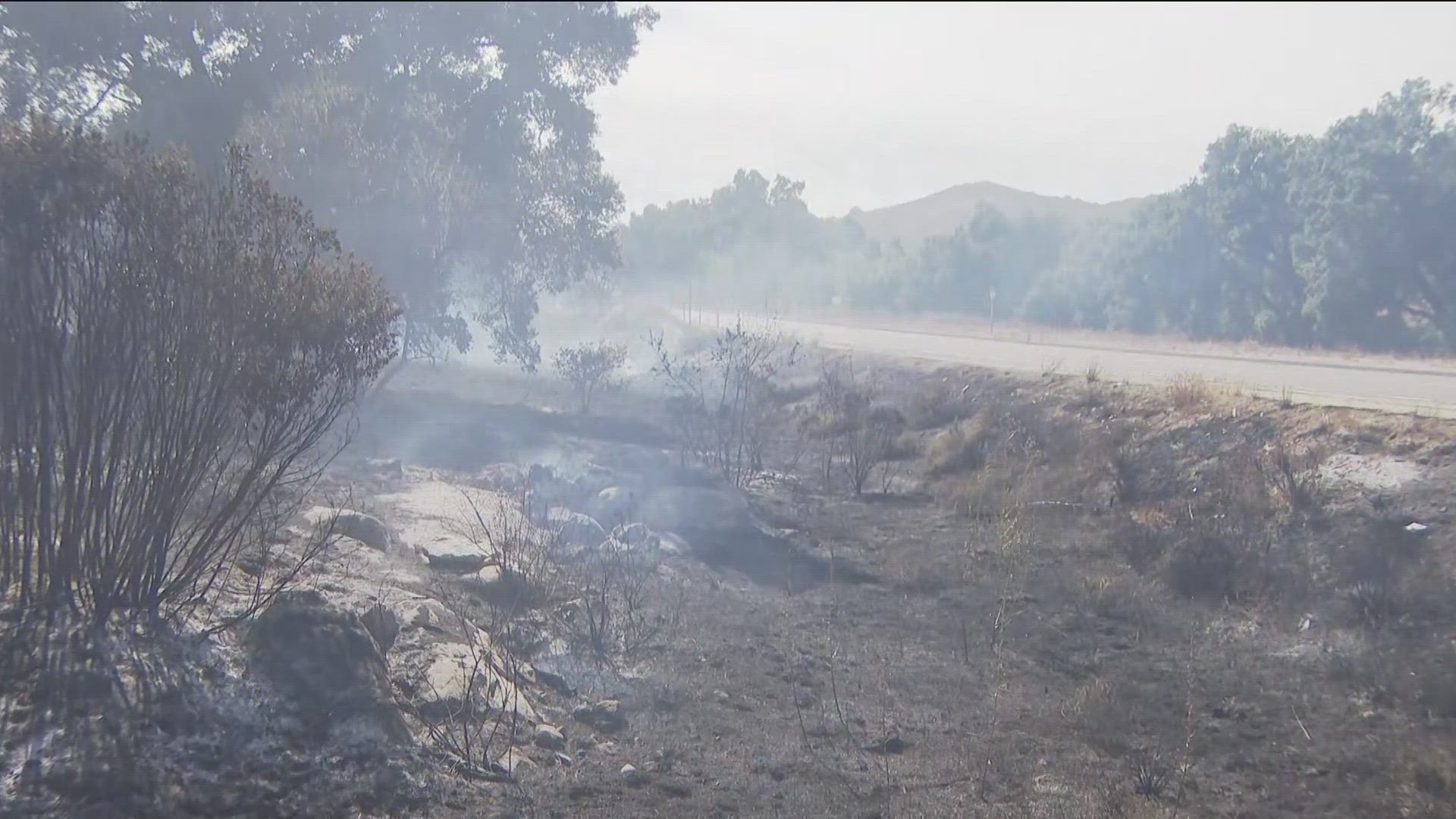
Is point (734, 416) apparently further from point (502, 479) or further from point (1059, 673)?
point (1059, 673)

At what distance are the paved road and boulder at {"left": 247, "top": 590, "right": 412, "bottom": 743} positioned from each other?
10.2 m

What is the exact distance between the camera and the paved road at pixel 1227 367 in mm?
13508

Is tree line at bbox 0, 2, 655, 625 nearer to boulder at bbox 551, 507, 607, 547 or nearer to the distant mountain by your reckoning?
boulder at bbox 551, 507, 607, 547

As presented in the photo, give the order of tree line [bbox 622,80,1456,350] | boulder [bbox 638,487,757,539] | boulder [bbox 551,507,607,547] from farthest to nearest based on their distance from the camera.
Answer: tree line [bbox 622,80,1456,350] < boulder [bbox 638,487,757,539] < boulder [bbox 551,507,607,547]

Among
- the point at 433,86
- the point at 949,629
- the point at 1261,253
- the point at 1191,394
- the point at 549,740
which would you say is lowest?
the point at 949,629

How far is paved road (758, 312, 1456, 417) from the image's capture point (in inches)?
532

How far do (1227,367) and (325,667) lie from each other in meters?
17.2

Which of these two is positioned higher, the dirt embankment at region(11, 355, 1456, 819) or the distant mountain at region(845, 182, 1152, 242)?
the distant mountain at region(845, 182, 1152, 242)

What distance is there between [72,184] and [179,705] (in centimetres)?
246

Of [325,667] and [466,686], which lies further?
[466,686]

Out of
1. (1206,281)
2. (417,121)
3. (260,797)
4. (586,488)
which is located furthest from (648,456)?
(1206,281)

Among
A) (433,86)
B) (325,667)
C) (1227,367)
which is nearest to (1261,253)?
(1227,367)

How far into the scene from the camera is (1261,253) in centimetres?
2969

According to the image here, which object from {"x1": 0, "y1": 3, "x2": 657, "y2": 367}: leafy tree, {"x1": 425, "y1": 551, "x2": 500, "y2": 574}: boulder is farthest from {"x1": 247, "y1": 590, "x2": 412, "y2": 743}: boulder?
{"x1": 0, "y1": 3, "x2": 657, "y2": 367}: leafy tree
